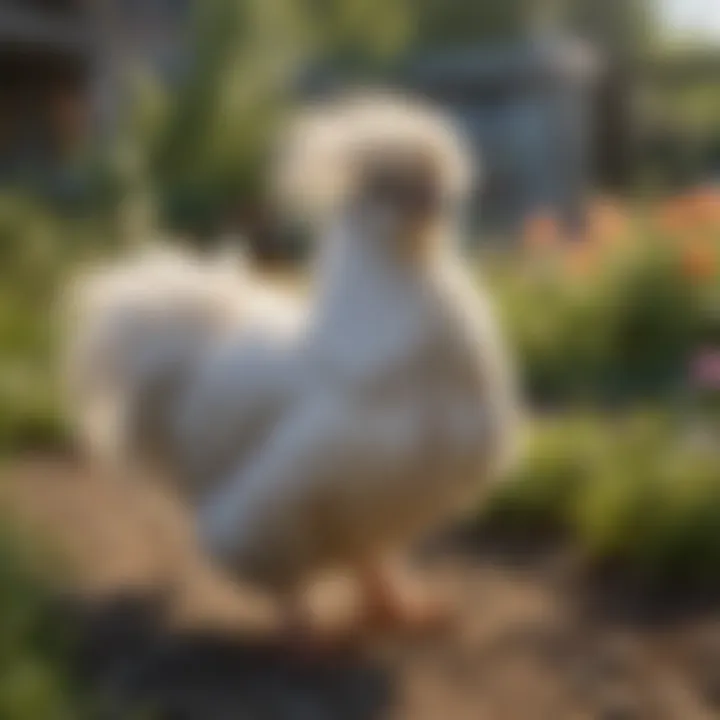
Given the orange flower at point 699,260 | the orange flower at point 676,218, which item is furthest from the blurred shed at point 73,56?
the orange flower at point 699,260

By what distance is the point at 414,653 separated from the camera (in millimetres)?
1531

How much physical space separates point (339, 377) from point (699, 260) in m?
1.70

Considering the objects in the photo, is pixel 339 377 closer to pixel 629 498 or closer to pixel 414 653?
pixel 414 653

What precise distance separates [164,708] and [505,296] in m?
1.93

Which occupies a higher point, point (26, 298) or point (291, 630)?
point (26, 298)

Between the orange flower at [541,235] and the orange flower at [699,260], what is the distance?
501 millimetres

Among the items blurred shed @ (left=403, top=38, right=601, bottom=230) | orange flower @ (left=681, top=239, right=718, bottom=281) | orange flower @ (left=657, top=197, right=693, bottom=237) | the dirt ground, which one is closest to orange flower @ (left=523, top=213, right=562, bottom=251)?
orange flower @ (left=657, top=197, right=693, bottom=237)

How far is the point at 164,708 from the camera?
1389mm

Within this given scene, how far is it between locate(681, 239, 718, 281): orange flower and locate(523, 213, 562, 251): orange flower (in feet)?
1.64

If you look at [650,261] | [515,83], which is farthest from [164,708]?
[515,83]

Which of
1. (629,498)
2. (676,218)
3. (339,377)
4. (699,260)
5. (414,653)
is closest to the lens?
(339,377)

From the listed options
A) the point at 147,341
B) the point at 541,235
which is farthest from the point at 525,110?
the point at 147,341

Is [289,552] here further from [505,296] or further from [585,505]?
[505,296]

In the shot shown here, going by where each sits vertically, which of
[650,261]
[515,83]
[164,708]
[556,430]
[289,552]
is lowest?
[164,708]
